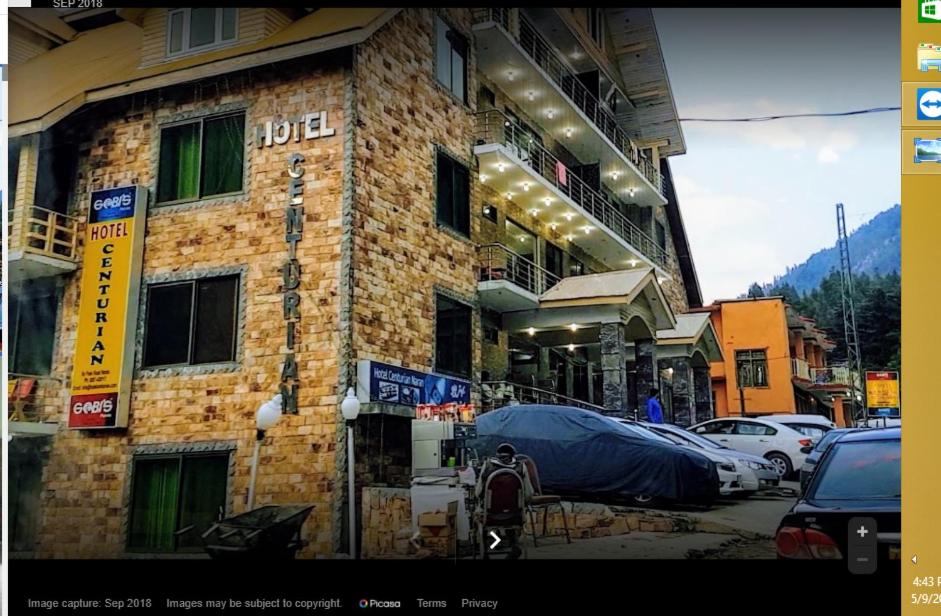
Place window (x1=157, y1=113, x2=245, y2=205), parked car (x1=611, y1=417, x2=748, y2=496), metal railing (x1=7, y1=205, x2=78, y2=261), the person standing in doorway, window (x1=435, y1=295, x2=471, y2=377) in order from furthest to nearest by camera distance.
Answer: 1. the person standing in doorway
2. window (x1=435, y1=295, x2=471, y2=377)
3. window (x1=157, y1=113, x2=245, y2=205)
4. parked car (x1=611, y1=417, x2=748, y2=496)
5. metal railing (x1=7, y1=205, x2=78, y2=261)

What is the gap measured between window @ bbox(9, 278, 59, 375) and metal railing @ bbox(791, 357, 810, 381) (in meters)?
4.14

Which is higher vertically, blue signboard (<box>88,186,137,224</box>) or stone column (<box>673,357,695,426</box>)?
blue signboard (<box>88,186,137,224</box>)

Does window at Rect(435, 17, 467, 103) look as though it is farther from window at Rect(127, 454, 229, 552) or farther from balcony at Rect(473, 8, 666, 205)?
window at Rect(127, 454, 229, 552)

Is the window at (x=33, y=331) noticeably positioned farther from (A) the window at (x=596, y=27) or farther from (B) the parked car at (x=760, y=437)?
(B) the parked car at (x=760, y=437)

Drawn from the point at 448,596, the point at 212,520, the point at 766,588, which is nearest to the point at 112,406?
the point at 212,520

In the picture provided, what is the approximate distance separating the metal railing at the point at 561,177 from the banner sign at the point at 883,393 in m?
1.77

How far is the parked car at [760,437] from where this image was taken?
5043mm

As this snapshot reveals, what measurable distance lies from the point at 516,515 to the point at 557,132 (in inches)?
130

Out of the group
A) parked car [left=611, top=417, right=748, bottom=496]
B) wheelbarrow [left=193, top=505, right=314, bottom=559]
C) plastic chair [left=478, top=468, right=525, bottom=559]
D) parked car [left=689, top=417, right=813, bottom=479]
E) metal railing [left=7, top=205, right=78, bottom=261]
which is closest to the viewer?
wheelbarrow [left=193, top=505, right=314, bottom=559]

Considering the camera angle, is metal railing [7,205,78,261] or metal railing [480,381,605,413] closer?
metal railing [7,205,78,261]

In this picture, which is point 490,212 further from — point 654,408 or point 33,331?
point 33,331

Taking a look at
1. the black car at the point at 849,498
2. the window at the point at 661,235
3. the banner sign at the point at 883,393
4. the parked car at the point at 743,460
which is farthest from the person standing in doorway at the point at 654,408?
the black car at the point at 849,498

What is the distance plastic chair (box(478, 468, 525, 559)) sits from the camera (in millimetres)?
4344

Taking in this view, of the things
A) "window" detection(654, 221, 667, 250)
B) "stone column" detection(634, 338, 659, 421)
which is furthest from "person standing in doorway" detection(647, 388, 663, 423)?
"window" detection(654, 221, 667, 250)
